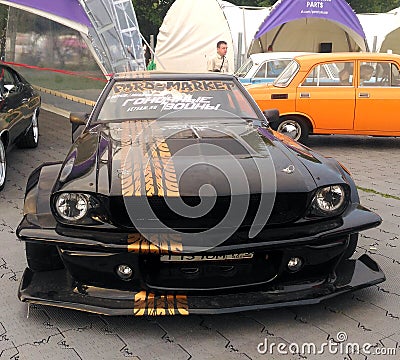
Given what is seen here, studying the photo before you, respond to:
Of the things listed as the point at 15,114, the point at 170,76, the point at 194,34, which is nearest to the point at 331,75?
the point at 170,76

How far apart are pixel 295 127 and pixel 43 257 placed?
235 inches

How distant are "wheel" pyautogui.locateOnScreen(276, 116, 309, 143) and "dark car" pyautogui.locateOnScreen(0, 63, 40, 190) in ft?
12.4

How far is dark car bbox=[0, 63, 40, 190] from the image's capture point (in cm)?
612

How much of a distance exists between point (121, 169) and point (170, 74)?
2056 mm

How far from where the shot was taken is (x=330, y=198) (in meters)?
3.13

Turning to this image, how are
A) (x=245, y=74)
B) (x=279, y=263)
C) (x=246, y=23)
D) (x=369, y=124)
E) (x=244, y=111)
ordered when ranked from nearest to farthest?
(x=279, y=263) → (x=244, y=111) → (x=369, y=124) → (x=245, y=74) → (x=246, y=23)

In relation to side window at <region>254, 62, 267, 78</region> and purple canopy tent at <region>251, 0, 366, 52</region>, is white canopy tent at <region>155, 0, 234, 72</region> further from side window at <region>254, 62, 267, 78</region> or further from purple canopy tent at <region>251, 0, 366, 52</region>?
side window at <region>254, 62, 267, 78</region>

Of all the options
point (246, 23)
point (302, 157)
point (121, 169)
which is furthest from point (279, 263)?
point (246, 23)

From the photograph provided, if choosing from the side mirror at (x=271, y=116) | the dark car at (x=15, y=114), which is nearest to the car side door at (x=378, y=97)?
the side mirror at (x=271, y=116)

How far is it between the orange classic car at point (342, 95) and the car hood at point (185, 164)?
4723mm

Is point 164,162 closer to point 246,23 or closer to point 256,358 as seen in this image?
point 256,358

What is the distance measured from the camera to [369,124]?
27.7 feet

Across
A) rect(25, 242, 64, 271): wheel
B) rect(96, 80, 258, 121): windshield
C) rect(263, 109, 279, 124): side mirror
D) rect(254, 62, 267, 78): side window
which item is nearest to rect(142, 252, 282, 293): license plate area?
rect(25, 242, 64, 271): wheel

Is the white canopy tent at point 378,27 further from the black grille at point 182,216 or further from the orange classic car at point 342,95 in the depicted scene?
the black grille at point 182,216
